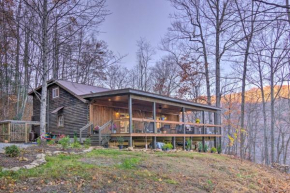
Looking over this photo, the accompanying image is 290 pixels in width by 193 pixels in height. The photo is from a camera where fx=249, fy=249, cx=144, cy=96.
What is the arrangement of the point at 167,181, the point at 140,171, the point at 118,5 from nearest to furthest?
the point at 167,181
the point at 140,171
the point at 118,5

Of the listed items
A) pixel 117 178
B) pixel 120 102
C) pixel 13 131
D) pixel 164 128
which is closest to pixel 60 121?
pixel 13 131

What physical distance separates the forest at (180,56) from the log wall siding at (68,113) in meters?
1.68

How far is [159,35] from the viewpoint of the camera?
88.0ft

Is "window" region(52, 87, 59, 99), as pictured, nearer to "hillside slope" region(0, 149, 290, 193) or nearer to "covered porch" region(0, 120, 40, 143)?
"covered porch" region(0, 120, 40, 143)

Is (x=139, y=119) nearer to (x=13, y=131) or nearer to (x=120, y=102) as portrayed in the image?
(x=120, y=102)

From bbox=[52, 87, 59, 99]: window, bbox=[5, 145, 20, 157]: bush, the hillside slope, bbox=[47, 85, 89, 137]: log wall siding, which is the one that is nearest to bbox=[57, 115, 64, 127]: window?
bbox=[47, 85, 89, 137]: log wall siding

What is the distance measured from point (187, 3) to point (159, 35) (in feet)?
22.7

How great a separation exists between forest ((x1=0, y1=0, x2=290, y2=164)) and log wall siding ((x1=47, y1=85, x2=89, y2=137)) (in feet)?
5.50

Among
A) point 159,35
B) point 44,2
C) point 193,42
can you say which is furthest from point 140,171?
point 159,35

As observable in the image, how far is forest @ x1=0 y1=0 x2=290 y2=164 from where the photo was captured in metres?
5.16

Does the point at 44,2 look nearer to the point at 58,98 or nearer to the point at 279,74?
the point at 58,98

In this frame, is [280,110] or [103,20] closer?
[103,20]

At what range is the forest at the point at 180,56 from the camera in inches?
203

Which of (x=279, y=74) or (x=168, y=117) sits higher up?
(x=279, y=74)
